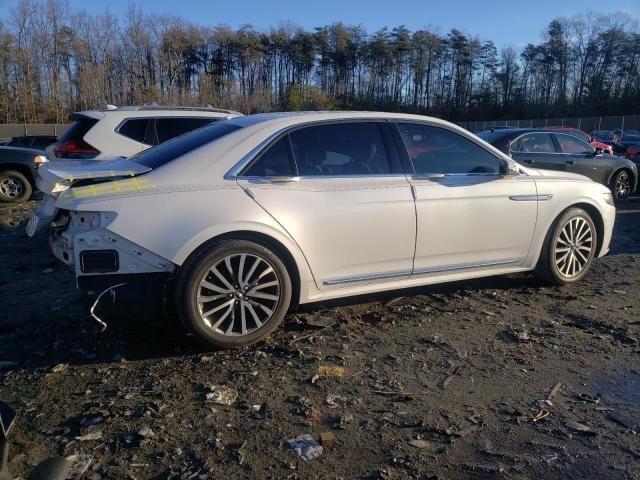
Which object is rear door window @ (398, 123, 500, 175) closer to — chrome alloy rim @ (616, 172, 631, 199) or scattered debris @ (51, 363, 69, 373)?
scattered debris @ (51, 363, 69, 373)

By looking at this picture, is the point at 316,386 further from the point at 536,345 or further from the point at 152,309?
the point at 536,345

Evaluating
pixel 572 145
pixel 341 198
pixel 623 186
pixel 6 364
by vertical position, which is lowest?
pixel 6 364

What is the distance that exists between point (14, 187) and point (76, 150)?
147 inches

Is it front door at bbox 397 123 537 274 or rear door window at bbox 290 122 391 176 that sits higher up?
rear door window at bbox 290 122 391 176

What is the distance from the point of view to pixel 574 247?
5.34 m

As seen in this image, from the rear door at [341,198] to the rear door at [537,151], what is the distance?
6129 mm

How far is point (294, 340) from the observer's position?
407 cm

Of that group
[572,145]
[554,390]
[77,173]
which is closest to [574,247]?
[554,390]

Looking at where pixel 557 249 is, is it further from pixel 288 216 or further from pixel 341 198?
pixel 288 216

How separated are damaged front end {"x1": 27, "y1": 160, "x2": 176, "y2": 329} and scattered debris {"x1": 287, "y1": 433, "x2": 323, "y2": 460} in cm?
139

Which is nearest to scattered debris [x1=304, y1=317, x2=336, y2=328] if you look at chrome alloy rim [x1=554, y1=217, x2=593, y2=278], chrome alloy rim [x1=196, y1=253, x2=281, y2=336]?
chrome alloy rim [x1=196, y1=253, x2=281, y2=336]

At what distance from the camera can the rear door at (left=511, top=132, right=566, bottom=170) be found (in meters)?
9.89

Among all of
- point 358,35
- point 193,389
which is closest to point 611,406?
point 193,389

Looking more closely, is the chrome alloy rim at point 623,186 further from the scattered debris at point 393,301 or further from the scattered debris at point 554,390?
the scattered debris at point 554,390
